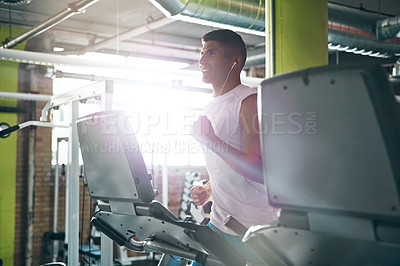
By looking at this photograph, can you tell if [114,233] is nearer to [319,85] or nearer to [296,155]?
[296,155]

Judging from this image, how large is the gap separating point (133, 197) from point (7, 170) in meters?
5.05

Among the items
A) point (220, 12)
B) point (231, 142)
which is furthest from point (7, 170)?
point (231, 142)

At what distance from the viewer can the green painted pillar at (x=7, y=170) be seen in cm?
630

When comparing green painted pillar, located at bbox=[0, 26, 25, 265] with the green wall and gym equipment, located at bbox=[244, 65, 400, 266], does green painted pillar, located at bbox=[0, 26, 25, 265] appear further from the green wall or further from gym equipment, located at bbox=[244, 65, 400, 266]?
gym equipment, located at bbox=[244, 65, 400, 266]

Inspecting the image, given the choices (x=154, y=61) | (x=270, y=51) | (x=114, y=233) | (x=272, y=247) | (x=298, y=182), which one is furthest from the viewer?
(x=154, y=61)

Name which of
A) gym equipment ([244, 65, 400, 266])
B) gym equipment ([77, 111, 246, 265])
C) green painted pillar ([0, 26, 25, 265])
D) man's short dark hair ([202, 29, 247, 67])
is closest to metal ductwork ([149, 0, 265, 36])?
man's short dark hair ([202, 29, 247, 67])

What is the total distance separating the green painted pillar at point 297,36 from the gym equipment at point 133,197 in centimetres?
122

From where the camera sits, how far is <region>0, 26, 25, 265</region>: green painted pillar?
6.30 m

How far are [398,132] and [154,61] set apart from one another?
267 inches

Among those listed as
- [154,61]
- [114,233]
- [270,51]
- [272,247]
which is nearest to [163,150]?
[154,61]

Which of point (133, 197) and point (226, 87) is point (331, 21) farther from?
point (133, 197)

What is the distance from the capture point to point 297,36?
275cm

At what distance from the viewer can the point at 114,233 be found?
214 centimetres

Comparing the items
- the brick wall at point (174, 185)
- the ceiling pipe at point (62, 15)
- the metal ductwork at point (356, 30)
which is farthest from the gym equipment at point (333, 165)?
the brick wall at point (174, 185)
